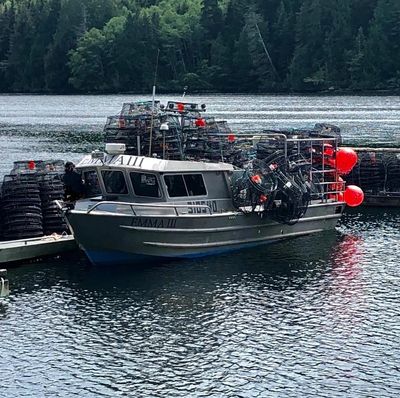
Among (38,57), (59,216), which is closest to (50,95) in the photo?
(38,57)

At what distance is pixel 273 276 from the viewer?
29.7m

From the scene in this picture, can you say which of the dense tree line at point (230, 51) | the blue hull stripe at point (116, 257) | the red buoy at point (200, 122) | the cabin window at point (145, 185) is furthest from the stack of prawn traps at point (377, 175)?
the dense tree line at point (230, 51)

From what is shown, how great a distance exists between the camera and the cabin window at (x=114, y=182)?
101 feet

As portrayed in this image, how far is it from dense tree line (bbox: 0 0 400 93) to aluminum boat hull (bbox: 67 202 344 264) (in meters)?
123

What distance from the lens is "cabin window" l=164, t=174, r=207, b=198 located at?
30.9 meters

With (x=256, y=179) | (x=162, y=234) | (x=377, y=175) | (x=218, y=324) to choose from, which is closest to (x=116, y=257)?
(x=162, y=234)

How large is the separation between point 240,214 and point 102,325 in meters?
9.04

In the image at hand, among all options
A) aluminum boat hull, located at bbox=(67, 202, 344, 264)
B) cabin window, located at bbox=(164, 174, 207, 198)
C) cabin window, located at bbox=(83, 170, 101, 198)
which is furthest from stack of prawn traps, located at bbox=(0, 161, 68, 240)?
cabin window, located at bbox=(164, 174, 207, 198)

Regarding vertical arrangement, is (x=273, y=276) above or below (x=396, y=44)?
below

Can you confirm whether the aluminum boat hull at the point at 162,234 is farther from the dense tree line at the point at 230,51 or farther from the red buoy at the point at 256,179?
the dense tree line at the point at 230,51

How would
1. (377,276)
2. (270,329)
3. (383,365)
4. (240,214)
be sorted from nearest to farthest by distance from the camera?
(383,365), (270,329), (377,276), (240,214)

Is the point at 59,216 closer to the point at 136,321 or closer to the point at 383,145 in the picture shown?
the point at 136,321

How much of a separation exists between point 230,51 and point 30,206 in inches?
5805

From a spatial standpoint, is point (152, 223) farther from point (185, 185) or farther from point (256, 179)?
point (256, 179)
